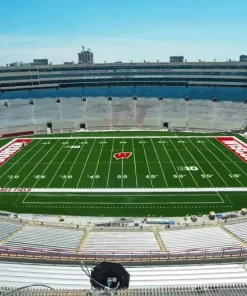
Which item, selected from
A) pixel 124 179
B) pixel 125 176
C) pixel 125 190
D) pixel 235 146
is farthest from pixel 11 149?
pixel 235 146

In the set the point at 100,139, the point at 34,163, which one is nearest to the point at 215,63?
the point at 100,139

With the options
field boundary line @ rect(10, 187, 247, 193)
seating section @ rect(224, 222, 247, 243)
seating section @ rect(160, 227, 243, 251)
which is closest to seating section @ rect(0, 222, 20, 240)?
field boundary line @ rect(10, 187, 247, 193)

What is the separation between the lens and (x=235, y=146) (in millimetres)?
38156

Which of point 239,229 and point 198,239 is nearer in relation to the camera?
point 198,239

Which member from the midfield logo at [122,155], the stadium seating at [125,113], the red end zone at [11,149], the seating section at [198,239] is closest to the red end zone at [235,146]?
the stadium seating at [125,113]

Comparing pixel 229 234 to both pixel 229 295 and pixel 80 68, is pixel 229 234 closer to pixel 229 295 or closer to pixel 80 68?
pixel 229 295

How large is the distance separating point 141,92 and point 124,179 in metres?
38.9

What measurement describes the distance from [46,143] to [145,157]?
1390 centimetres

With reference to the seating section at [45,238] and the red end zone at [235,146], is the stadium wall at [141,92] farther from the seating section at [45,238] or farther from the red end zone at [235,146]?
the seating section at [45,238]

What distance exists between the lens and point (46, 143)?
134 ft

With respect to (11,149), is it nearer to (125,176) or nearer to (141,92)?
(125,176)

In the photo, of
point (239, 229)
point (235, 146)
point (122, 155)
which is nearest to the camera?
point (239, 229)

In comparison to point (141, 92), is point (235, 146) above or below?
below

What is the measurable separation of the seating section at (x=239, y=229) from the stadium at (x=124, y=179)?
0.11 metres
